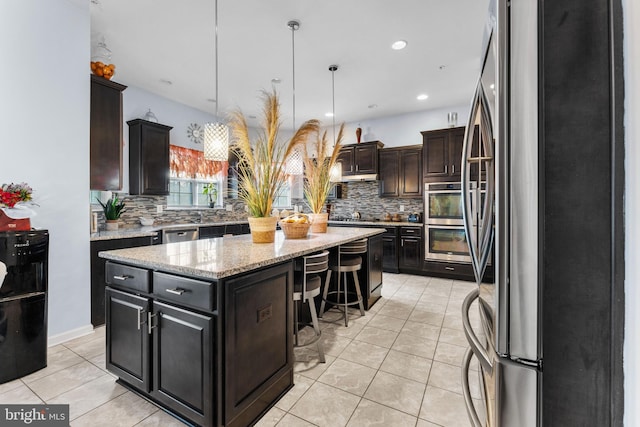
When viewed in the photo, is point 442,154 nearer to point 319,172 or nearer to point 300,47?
point 319,172

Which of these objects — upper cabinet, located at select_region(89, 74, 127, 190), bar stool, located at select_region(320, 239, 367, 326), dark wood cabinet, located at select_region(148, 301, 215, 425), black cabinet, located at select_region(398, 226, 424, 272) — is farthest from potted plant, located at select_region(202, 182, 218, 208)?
dark wood cabinet, located at select_region(148, 301, 215, 425)

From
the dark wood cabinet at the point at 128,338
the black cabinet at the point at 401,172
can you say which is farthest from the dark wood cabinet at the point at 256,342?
the black cabinet at the point at 401,172

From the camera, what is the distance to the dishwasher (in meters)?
4.01

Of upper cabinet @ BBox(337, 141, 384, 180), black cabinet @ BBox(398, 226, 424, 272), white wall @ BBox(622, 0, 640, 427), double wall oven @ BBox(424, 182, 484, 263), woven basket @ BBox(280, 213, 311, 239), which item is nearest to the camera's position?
white wall @ BBox(622, 0, 640, 427)

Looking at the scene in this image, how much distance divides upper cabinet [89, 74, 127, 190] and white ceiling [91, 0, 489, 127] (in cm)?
63

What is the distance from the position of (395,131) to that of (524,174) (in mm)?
5390

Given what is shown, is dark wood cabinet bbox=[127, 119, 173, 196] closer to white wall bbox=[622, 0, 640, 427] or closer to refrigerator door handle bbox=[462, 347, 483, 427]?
refrigerator door handle bbox=[462, 347, 483, 427]

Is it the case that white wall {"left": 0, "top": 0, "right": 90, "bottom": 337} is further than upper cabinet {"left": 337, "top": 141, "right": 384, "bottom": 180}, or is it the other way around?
upper cabinet {"left": 337, "top": 141, "right": 384, "bottom": 180}

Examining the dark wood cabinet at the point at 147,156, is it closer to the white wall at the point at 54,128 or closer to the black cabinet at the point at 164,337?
the white wall at the point at 54,128

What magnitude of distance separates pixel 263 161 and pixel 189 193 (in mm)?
Answer: 3785

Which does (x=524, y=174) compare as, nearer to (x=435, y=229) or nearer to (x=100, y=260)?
(x=100, y=260)

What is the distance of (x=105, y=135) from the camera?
2.92 meters

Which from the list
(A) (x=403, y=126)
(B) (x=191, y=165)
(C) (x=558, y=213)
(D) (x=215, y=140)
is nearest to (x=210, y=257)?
(D) (x=215, y=140)

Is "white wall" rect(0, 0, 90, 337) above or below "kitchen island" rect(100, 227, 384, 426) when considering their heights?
above
